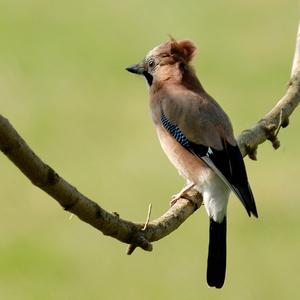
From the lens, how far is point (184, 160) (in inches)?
285

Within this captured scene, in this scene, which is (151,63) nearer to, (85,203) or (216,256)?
(216,256)

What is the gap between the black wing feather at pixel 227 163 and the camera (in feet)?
21.7

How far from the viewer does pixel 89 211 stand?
513 centimetres

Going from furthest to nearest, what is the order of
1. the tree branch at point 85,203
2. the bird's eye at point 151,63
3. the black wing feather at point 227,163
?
the bird's eye at point 151,63, the black wing feather at point 227,163, the tree branch at point 85,203

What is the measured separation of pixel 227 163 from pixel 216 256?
0.55 meters

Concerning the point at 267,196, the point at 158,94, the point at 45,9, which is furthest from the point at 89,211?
the point at 45,9

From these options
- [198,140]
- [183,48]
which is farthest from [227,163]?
[183,48]

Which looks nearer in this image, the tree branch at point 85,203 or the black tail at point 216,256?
the tree branch at point 85,203

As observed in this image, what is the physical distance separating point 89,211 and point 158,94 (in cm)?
272

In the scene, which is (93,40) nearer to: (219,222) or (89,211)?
(219,222)

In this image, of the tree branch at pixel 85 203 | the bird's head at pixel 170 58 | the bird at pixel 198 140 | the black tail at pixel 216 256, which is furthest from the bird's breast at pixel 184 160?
the bird's head at pixel 170 58

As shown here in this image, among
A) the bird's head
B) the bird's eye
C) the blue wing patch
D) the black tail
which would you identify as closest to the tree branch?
the black tail

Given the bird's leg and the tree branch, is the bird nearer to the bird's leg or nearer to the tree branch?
the bird's leg

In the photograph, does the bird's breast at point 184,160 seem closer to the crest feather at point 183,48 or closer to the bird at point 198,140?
the bird at point 198,140
